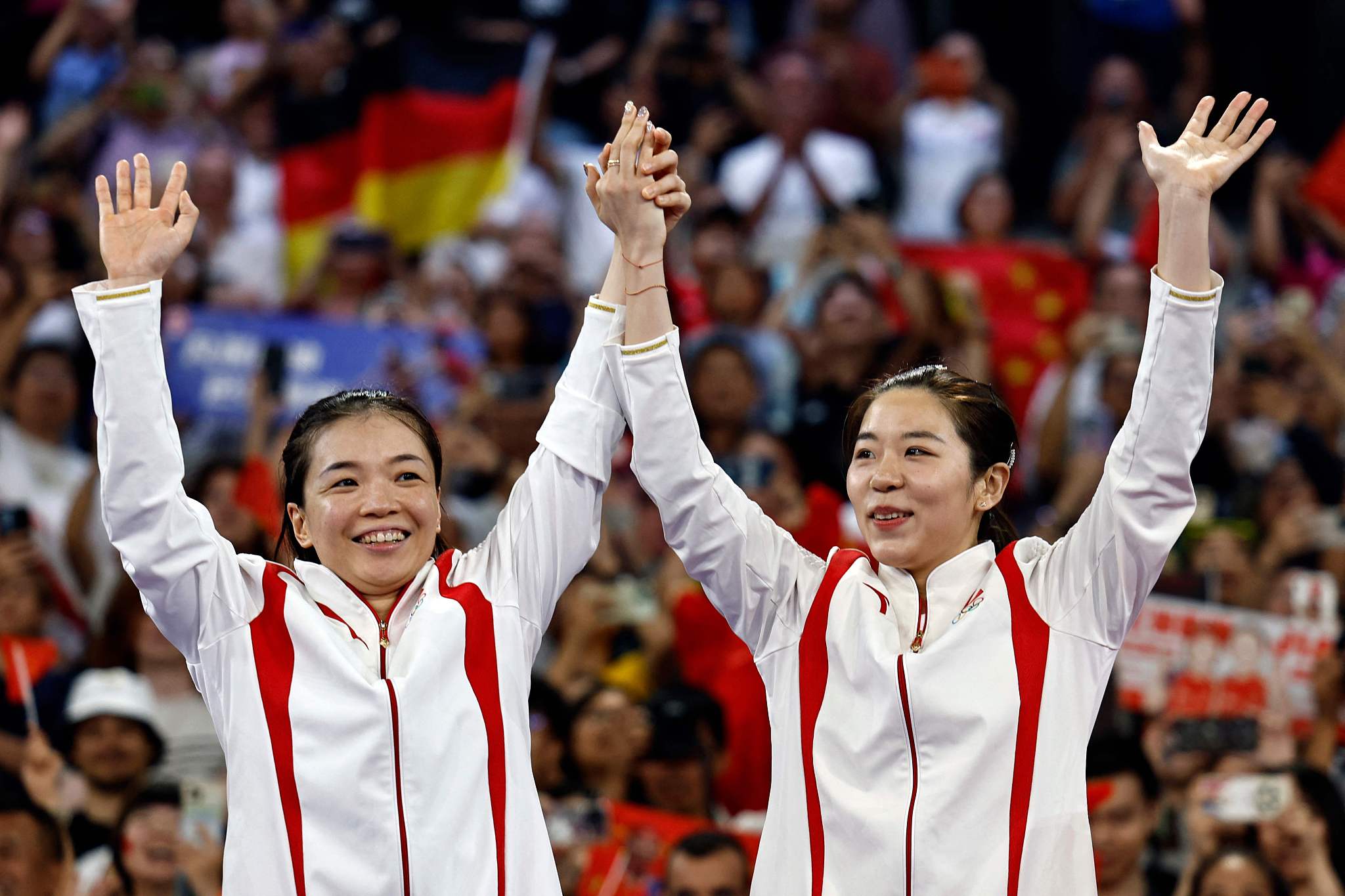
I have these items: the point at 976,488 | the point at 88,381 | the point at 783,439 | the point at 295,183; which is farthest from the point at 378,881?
the point at 295,183

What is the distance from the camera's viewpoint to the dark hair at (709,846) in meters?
5.16

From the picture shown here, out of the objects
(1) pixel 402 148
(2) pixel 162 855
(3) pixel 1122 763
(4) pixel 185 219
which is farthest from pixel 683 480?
(1) pixel 402 148

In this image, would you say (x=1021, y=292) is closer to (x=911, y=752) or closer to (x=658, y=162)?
(x=658, y=162)

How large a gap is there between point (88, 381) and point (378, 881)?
17.0ft

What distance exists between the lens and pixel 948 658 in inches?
136

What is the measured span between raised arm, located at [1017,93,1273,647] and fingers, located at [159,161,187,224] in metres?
1.69

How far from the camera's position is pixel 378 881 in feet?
10.9

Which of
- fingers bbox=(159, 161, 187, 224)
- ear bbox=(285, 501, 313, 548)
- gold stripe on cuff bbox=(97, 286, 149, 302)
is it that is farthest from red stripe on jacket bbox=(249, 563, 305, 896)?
fingers bbox=(159, 161, 187, 224)

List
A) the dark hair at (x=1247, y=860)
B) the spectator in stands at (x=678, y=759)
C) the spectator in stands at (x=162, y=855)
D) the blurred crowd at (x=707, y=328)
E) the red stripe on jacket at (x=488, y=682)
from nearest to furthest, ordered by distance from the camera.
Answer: the red stripe on jacket at (x=488, y=682) → the dark hair at (x=1247, y=860) → the spectator in stands at (x=162, y=855) → the blurred crowd at (x=707, y=328) → the spectator in stands at (x=678, y=759)

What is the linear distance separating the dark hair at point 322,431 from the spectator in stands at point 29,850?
211 centimetres

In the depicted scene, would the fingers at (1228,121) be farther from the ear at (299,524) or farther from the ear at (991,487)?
the ear at (299,524)

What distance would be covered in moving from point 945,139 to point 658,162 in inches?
240

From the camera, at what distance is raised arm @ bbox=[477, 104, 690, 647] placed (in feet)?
11.8

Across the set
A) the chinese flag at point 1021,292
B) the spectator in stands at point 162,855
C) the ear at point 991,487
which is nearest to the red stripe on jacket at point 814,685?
the ear at point 991,487
